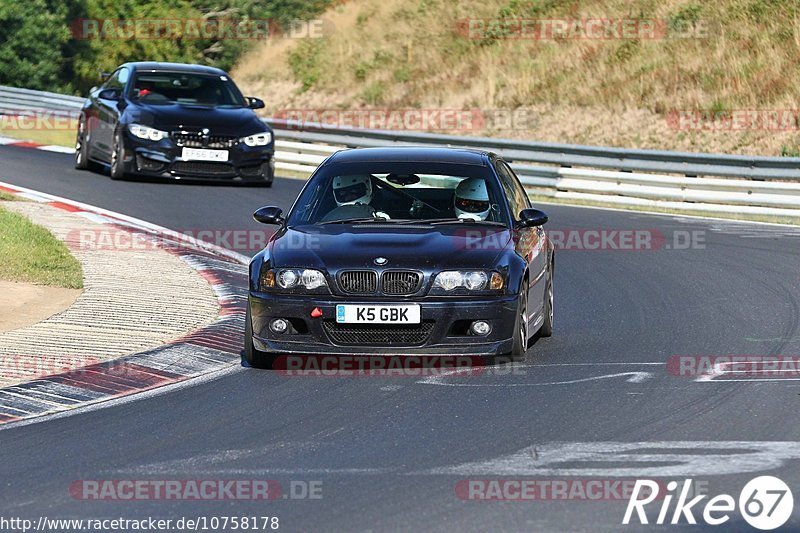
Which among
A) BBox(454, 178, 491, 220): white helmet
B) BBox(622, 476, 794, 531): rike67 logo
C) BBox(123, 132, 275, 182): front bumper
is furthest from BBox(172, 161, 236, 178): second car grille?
BBox(622, 476, 794, 531): rike67 logo

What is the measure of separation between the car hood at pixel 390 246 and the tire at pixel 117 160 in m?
11.2

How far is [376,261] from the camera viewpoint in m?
9.95

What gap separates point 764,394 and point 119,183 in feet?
46.2

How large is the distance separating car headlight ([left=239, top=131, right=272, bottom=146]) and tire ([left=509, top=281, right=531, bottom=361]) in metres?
11.7

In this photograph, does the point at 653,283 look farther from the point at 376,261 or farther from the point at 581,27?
the point at 581,27

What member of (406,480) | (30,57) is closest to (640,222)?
(406,480)

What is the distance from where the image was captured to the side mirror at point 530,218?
10.9 meters

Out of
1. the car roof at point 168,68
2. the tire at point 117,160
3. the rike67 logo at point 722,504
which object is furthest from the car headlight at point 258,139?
the rike67 logo at point 722,504

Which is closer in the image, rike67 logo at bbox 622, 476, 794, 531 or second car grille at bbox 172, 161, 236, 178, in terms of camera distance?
rike67 logo at bbox 622, 476, 794, 531

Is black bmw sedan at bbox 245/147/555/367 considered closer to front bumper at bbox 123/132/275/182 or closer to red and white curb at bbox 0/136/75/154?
front bumper at bbox 123/132/275/182

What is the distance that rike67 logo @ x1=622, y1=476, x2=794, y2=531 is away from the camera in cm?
628

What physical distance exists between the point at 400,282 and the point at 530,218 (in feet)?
4.79

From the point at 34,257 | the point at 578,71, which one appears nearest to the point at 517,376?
the point at 34,257

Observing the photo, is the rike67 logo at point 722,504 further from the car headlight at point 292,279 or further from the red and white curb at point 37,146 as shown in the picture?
the red and white curb at point 37,146
